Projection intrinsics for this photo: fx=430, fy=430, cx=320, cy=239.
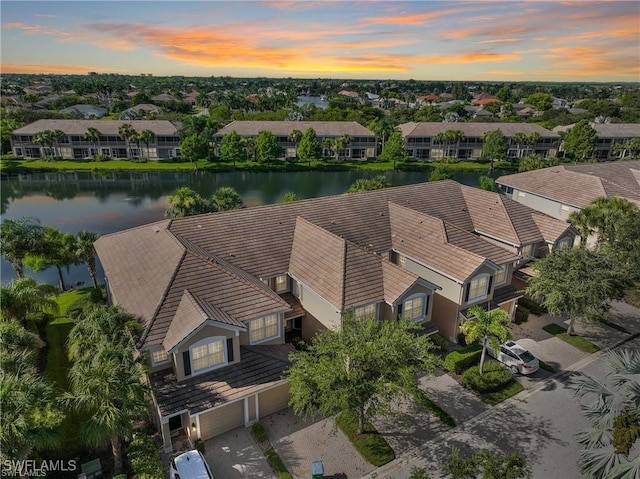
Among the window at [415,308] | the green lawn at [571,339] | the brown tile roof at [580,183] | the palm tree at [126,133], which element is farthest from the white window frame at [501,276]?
the palm tree at [126,133]

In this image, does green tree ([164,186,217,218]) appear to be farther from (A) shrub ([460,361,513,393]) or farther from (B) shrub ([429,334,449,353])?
(A) shrub ([460,361,513,393])

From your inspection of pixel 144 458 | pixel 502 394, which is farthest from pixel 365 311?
pixel 144 458

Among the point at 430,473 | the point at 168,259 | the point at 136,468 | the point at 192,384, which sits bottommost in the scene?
the point at 430,473

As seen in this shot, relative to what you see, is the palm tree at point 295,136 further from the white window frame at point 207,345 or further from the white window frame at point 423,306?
the white window frame at point 207,345

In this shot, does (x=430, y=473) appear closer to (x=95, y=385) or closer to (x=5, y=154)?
(x=95, y=385)

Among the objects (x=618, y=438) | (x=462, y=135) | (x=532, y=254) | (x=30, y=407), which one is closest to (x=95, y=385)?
(x=30, y=407)

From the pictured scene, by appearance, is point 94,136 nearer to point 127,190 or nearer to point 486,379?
point 127,190

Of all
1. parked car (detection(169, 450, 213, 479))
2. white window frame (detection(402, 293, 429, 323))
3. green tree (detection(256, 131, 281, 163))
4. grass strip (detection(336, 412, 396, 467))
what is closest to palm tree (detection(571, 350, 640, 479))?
grass strip (detection(336, 412, 396, 467))
